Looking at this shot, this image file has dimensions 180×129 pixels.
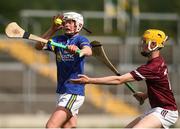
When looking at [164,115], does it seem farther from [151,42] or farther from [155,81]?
[151,42]

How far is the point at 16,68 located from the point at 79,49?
14447mm

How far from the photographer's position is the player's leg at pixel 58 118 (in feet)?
32.2

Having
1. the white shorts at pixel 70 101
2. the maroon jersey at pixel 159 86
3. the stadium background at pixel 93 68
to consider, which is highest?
the maroon jersey at pixel 159 86

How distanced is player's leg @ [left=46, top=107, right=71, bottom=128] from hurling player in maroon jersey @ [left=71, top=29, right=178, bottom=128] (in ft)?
3.29

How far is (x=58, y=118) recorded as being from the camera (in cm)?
986

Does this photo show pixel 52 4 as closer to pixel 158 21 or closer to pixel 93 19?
pixel 93 19

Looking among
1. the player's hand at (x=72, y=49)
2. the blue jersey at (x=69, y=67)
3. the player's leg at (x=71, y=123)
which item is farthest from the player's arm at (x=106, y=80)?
the player's leg at (x=71, y=123)

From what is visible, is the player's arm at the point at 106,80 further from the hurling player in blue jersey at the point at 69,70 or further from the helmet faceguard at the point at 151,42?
the hurling player in blue jersey at the point at 69,70

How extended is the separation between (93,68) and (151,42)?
12.8 m

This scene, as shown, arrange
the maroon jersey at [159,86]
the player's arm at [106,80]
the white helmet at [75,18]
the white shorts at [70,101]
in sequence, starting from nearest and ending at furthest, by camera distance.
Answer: the player's arm at [106,80]
the maroon jersey at [159,86]
the white shorts at [70,101]
the white helmet at [75,18]

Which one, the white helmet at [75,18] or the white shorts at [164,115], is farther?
the white helmet at [75,18]

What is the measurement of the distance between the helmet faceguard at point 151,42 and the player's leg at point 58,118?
1339mm

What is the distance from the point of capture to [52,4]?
33.4m

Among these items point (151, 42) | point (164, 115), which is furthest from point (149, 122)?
point (151, 42)
